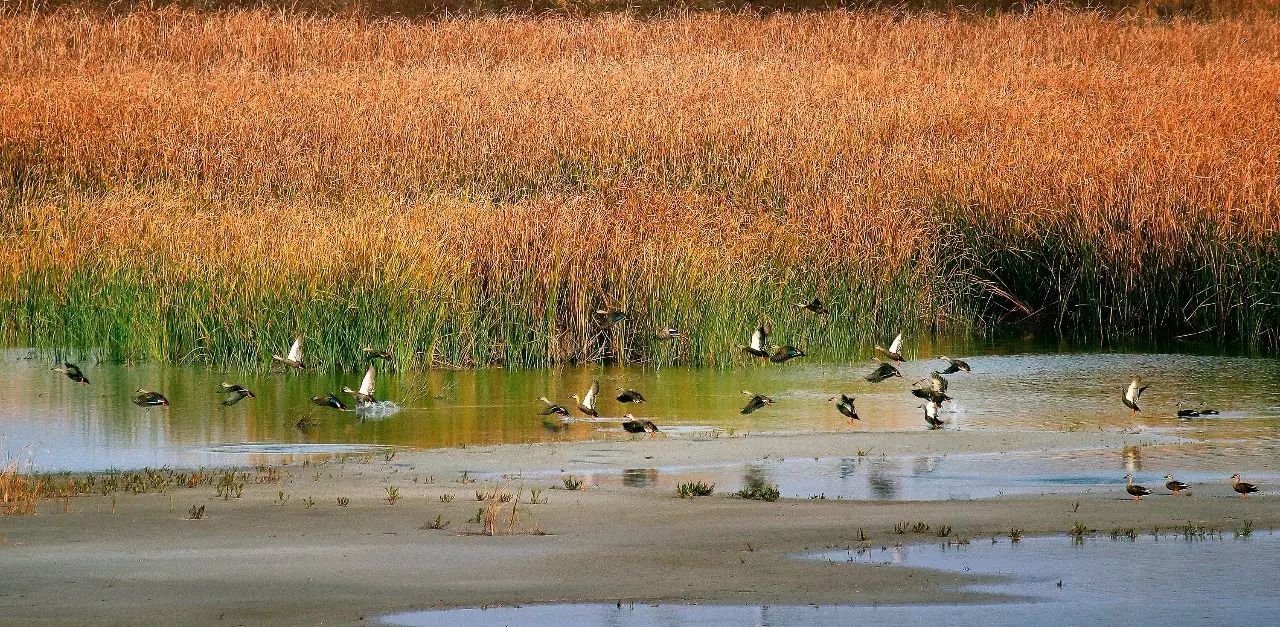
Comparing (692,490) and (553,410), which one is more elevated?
(692,490)

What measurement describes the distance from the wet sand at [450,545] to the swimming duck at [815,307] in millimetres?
5339

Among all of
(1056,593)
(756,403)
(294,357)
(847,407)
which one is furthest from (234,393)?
(1056,593)

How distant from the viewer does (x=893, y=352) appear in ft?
45.2

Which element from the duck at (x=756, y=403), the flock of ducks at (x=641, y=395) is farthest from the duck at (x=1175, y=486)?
the duck at (x=756, y=403)

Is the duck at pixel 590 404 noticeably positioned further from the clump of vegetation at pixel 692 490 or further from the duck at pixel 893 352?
the clump of vegetation at pixel 692 490

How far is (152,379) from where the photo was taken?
46.8 ft

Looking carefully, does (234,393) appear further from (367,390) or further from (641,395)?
(641,395)

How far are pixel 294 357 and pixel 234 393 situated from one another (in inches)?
26.4

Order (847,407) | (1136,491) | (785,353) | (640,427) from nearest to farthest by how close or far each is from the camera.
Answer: (1136,491), (640,427), (847,407), (785,353)

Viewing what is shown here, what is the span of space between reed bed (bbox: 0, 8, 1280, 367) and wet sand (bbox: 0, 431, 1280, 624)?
5413 millimetres

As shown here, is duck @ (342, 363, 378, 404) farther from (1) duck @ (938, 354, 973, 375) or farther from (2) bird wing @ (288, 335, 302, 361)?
(1) duck @ (938, 354, 973, 375)

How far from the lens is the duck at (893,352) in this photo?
1349cm

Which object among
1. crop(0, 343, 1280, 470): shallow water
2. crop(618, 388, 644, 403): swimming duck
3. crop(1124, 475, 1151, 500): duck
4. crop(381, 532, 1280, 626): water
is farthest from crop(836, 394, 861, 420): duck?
crop(381, 532, 1280, 626): water

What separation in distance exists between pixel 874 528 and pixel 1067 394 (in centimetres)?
605
